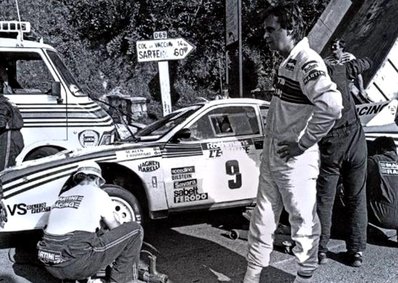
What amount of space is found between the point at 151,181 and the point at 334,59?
86.8 inches

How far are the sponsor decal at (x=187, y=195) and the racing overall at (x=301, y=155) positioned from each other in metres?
1.91

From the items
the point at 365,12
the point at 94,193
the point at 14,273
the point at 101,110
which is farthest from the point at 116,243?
the point at 365,12

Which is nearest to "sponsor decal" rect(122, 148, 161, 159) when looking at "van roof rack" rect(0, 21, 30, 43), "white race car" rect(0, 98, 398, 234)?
"white race car" rect(0, 98, 398, 234)

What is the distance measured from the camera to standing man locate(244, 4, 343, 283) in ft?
11.8

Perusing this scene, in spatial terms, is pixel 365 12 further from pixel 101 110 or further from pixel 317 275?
pixel 317 275

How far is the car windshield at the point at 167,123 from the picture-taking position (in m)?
6.22

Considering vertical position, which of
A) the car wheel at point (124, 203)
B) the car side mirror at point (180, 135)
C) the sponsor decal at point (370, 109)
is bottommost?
the car wheel at point (124, 203)

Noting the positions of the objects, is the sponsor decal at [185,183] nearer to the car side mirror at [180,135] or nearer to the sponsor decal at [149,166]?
the sponsor decal at [149,166]

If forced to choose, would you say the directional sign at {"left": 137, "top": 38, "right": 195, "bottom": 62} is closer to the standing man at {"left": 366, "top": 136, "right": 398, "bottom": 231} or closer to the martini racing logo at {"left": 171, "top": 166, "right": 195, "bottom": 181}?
the martini racing logo at {"left": 171, "top": 166, "right": 195, "bottom": 181}

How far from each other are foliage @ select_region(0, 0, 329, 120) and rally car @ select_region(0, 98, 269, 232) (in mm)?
8885

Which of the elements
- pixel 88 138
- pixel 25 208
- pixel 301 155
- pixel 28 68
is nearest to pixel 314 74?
pixel 301 155

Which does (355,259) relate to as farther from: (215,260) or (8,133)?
(8,133)

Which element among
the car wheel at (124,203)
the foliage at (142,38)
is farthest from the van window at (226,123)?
the foliage at (142,38)

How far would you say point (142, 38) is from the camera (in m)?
15.8
